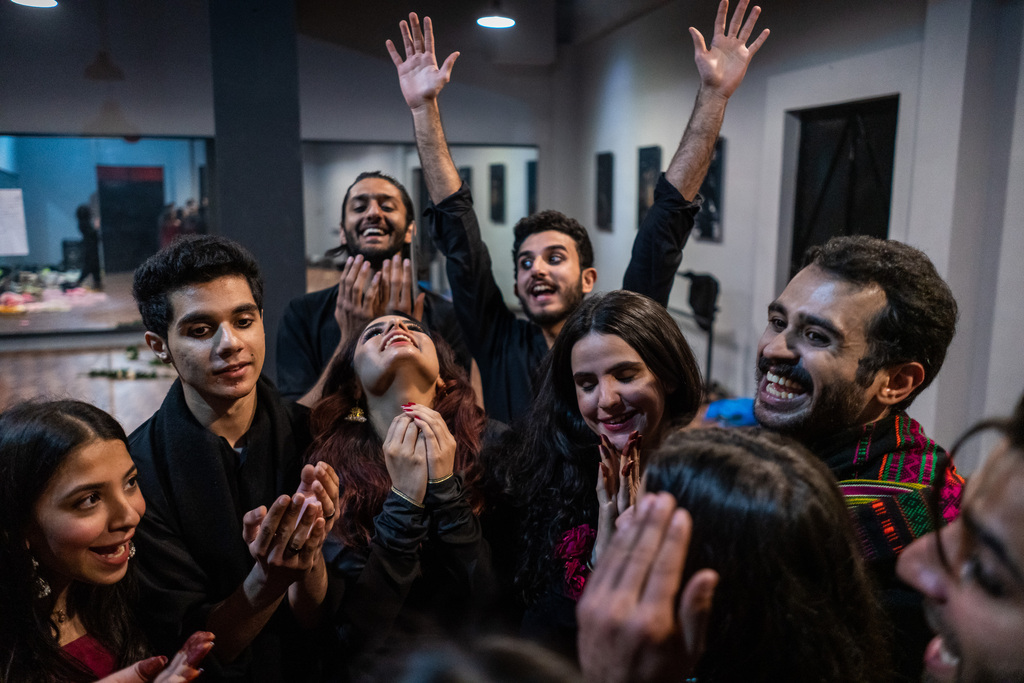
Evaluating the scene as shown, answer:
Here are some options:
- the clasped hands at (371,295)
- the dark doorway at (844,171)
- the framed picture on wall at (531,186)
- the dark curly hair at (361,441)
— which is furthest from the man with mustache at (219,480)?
the framed picture on wall at (531,186)

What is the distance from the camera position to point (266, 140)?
11.8 feet

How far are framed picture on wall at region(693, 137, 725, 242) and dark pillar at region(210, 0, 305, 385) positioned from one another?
309 cm

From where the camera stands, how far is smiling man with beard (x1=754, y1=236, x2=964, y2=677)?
4.52 feet

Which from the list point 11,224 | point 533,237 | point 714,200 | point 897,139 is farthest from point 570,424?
point 714,200

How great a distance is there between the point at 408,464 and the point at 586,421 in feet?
1.37

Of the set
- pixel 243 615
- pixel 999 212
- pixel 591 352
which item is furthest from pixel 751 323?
pixel 243 615

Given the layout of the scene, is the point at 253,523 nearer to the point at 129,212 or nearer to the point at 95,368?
the point at 95,368

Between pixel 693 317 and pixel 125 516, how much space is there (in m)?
4.93

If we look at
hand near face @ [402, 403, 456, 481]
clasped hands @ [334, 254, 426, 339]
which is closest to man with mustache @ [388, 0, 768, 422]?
Answer: clasped hands @ [334, 254, 426, 339]

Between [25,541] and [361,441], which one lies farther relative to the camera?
[361,441]

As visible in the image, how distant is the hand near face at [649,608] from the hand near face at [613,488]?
0.48 meters

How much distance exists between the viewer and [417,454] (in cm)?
158

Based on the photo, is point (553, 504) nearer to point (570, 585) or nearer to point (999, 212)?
point (570, 585)

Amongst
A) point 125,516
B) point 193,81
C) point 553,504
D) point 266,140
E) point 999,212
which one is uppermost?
point 193,81
